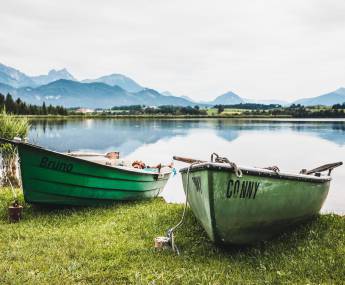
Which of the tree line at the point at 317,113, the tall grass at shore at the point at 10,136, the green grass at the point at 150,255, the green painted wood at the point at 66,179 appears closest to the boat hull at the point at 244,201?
the green grass at the point at 150,255

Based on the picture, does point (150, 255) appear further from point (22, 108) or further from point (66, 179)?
point (22, 108)

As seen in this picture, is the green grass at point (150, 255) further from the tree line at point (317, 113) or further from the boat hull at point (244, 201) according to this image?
the tree line at point (317, 113)

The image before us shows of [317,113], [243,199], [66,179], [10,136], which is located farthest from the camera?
[317,113]

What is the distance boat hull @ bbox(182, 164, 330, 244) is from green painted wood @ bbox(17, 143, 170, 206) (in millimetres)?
4395

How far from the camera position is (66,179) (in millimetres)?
12031

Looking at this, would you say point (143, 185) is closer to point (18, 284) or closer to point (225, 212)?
point (225, 212)

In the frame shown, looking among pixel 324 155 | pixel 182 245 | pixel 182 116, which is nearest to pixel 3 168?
pixel 182 245

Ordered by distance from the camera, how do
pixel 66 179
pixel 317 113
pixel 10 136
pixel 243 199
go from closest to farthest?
pixel 243 199, pixel 66 179, pixel 10 136, pixel 317 113

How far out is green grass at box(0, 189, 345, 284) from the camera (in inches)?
281

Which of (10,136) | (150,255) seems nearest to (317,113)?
(10,136)

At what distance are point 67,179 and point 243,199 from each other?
6.29 meters

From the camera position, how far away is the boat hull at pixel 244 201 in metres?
7.57

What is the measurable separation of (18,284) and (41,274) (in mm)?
514

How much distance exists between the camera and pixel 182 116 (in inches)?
7431
